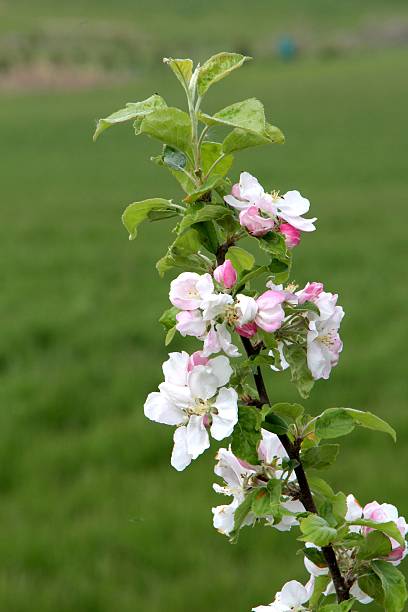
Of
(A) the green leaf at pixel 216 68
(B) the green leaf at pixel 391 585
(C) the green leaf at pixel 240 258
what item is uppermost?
(A) the green leaf at pixel 216 68

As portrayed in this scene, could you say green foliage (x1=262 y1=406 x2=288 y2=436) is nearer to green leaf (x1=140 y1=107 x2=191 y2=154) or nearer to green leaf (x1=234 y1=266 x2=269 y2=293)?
green leaf (x1=234 y1=266 x2=269 y2=293)

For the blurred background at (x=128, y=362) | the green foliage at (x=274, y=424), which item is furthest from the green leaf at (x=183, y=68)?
the blurred background at (x=128, y=362)

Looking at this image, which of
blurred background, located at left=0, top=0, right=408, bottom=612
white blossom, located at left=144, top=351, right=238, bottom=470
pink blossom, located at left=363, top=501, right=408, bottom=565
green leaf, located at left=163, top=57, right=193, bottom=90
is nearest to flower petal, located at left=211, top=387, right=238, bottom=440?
white blossom, located at left=144, top=351, right=238, bottom=470

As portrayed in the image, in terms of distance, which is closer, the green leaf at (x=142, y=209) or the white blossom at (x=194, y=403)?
the white blossom at (x=194, y=403)

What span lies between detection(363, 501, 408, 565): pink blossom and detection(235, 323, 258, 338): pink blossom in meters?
0.23

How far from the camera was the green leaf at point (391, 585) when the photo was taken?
0.83 metres

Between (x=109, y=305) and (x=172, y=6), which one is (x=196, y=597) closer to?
(x=109, y=305)

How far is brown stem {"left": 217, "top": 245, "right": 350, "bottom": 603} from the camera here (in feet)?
→ 2.80

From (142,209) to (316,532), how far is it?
0.37 meters

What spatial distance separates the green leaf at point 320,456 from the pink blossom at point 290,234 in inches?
8.4

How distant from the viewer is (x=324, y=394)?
5812 millimetres

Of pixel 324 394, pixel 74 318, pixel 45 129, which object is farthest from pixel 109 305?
pixel 45 129

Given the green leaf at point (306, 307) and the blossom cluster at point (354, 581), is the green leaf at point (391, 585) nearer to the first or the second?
the blossom cluster at point (354, 581)

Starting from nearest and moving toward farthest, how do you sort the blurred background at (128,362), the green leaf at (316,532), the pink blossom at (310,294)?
the green leaf at (316,532) → the pink blossom at (310,294) → the blurred background at (128,362)
